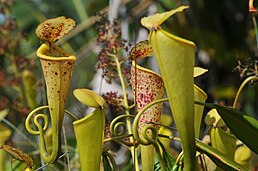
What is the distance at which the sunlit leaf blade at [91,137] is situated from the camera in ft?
2.36

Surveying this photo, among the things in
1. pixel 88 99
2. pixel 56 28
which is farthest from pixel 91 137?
pixel 56 28

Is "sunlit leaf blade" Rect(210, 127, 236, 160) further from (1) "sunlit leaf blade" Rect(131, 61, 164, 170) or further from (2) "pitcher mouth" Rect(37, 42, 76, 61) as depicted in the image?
(2) "pitcher mouth" Rect(37, 42, 76, 61)

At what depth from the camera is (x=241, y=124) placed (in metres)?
0.70

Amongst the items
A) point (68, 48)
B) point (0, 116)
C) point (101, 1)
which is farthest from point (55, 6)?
point (0, 116)

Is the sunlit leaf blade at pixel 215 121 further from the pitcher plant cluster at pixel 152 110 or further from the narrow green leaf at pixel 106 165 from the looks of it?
the narrow green leaf at pixel 106 165

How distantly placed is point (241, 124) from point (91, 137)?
0.62ft

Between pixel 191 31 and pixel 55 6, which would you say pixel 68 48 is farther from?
pixel 55 6

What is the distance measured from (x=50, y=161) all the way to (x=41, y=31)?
0.17 m

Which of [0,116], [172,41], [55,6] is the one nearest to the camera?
[172,41]

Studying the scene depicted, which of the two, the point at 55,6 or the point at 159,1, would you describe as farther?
the point at 55,6

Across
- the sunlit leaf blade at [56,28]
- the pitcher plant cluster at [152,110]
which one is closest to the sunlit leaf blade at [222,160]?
the pitcher plant cluster at [152,110]

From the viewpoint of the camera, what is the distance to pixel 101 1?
3107mm

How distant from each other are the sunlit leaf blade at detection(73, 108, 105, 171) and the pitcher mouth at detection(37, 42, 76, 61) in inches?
3.3

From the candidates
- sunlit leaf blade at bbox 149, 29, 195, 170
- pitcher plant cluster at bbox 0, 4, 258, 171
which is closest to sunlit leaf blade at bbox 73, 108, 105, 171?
pitcher plant cluster at bbox 0, 4, 258, 171
